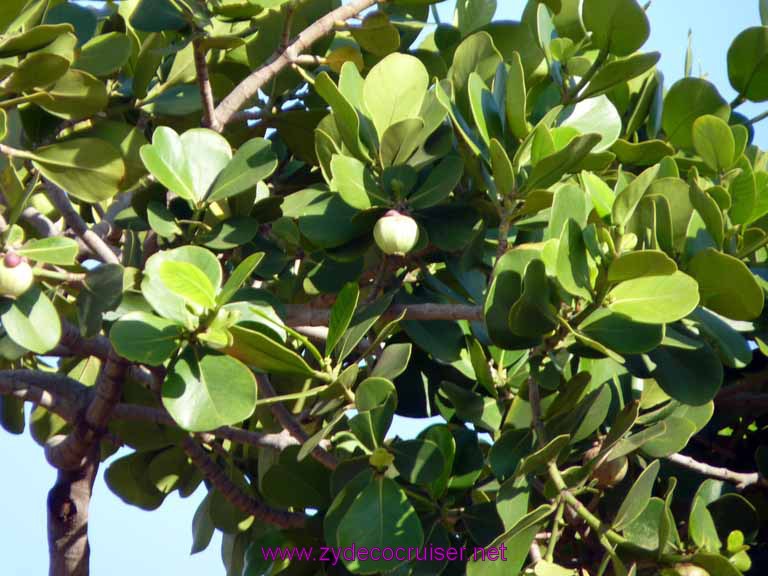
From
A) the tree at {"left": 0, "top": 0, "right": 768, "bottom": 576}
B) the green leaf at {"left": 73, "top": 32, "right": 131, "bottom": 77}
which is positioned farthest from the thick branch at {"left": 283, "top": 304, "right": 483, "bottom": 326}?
the green leaf at {"left": 73, "top": 32, "right": 131, "bottom": 77}

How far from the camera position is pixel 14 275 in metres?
1.26

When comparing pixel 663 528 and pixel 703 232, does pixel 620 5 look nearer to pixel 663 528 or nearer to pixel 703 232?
pixel 703 232

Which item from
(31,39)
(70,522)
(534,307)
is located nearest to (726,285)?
(534,307)

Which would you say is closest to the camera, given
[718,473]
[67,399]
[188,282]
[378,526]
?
[188,282]

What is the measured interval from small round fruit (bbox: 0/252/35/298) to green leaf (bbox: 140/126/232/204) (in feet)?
0.69

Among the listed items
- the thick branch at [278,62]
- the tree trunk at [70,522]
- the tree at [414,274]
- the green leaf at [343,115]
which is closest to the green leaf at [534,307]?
the tree at [414,274]

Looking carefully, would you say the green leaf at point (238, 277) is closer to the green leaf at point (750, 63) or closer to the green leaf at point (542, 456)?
the green leaf at point (542, 456)

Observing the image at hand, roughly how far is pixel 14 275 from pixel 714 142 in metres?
0.97

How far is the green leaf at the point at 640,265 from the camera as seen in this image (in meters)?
1.17

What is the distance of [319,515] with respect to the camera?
1.63 m

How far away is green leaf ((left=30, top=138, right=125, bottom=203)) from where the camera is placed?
147 cm

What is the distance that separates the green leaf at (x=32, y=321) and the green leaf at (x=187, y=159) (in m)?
→ 0.21

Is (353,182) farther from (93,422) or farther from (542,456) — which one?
(93,422)

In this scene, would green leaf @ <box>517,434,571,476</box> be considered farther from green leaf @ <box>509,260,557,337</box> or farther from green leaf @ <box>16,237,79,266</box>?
green leaf @ <box>16,237,79,266</box>
